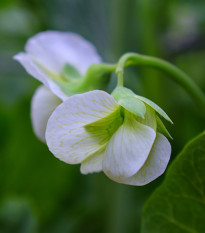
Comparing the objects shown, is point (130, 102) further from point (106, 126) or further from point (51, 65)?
point (51, 65)

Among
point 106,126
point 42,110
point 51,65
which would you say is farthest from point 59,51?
point 106,126

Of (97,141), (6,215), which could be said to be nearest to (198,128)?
(6,215)

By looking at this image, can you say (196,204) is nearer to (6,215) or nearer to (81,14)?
(6,215)


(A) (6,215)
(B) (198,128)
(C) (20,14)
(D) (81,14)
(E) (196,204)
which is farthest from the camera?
(C) (20,14)

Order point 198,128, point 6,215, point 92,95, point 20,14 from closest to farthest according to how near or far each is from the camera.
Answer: point 92,95, point 6,215, point 198,128, point 20,14

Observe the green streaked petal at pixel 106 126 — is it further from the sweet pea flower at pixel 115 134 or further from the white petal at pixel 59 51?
the white petal at pixel 59 51

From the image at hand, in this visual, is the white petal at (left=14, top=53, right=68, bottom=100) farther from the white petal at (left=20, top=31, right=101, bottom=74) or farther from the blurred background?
the blurred background

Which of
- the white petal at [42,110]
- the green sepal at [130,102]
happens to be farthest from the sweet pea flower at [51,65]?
the green sepal at [130,102]
